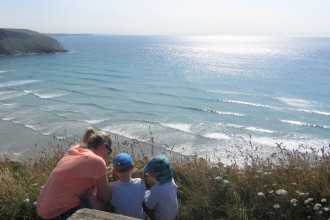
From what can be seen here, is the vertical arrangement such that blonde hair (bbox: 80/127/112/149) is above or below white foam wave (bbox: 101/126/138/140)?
above

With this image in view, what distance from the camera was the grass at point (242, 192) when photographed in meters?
4.52

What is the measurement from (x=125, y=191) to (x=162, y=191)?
0.46 meters

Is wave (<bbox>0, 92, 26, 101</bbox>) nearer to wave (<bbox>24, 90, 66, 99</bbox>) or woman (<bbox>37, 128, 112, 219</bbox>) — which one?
wave (<bbox>24, 90, 66, 99</bbox>)

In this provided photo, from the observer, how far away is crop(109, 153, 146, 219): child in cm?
468

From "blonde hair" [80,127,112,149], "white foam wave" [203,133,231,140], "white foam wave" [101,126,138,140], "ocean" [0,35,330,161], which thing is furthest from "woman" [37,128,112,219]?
"white foam wave" [203,133,231,140]

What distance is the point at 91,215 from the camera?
10.7ft

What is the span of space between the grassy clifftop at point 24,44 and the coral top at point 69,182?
8637cm

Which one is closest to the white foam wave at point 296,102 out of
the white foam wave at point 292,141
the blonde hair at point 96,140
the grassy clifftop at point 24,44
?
the white foam wave at point 292,141

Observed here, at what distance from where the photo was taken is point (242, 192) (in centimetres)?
499

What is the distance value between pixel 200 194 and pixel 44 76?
45019mm

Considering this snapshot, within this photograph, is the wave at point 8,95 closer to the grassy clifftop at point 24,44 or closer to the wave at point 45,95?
the wave at point 45,95

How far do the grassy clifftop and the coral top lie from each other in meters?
86.4

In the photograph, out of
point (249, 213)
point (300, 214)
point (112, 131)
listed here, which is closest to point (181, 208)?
point (249, 213)

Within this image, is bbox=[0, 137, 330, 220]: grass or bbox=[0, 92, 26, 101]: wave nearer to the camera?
bbox=[0, 137, 330, 220]: grass
